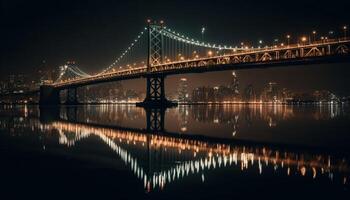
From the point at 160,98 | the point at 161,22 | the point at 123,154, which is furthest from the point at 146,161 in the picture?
the point at 161,22

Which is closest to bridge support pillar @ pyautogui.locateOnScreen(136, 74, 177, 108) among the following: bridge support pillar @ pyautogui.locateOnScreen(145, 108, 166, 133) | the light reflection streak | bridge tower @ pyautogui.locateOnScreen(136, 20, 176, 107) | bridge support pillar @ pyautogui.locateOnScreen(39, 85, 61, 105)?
bridge tower @ pyautogui.locateOnScreen(136, 20, 176, 107)

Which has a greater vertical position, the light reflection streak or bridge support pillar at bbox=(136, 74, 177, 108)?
bridge support pillar at bbox=(136, 74, 177, 108)

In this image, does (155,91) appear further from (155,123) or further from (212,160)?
(212,160)

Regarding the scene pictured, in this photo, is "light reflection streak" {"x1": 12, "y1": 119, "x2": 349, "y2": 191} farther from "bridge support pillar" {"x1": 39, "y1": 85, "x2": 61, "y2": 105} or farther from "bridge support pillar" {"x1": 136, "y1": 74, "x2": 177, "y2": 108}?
"bridge support pillar" {"x1": 39, "y1": 85, "x2": 61, "y2": 105}

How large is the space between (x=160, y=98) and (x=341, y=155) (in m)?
55.7

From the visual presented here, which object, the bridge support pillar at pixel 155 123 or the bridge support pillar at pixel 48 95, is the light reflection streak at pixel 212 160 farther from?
the bridge support pillar at pixel 48 95

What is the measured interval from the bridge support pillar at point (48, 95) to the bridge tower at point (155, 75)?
32535 mm

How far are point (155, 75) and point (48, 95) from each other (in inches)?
1549

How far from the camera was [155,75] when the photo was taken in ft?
221

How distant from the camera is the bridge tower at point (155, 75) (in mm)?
69000

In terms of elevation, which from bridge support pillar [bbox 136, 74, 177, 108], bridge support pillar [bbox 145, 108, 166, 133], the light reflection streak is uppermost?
bridge support pillar [bbox 136, 74, 177, 108]

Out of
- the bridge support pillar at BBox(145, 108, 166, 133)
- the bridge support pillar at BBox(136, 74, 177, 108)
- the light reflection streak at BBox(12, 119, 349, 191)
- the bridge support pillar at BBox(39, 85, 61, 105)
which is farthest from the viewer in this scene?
the bridge support pillar at BBox(39, 85, 61, 105)

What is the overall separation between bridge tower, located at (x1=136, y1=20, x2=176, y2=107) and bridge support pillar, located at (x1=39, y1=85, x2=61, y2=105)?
3254 cm

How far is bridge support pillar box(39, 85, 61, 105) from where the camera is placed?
96.6 m
